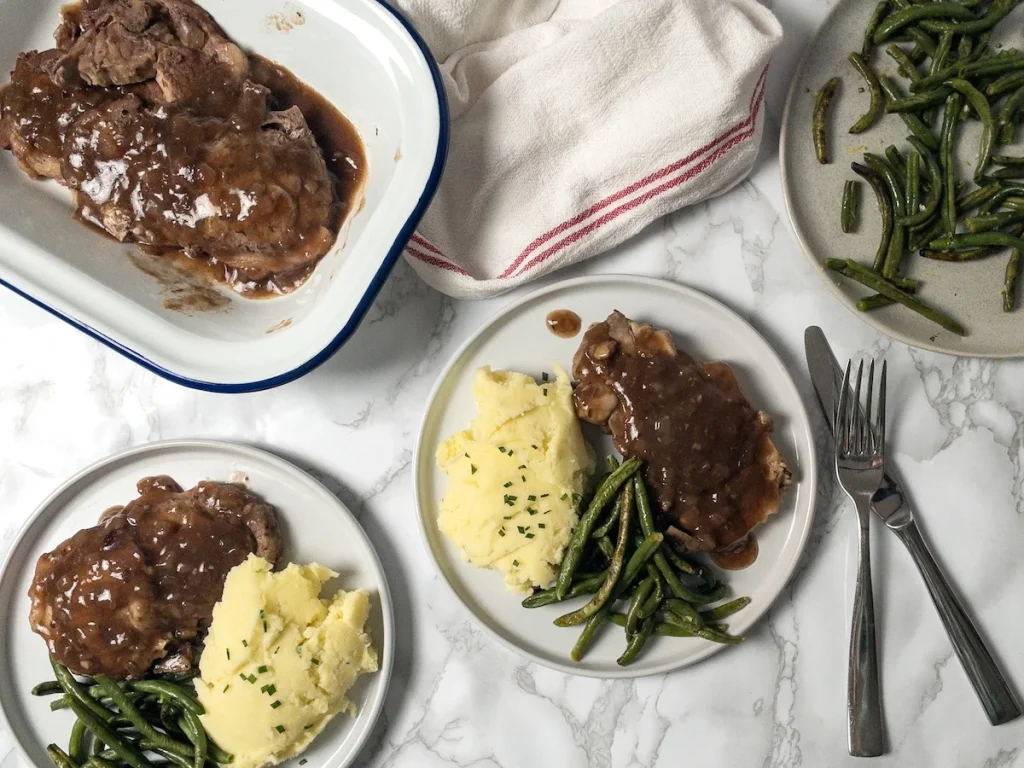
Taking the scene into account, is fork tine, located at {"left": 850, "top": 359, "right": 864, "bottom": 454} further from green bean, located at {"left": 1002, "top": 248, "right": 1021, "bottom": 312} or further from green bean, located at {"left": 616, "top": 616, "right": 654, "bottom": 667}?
green bean, located at {"left": 616, "top": 616, "right": 654, "bottom": 667}

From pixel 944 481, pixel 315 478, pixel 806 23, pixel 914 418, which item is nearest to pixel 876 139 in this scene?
pixel 806 23

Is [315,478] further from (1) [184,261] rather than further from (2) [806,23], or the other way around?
(2) [806,23]

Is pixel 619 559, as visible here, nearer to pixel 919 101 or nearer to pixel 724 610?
pixel 724 610

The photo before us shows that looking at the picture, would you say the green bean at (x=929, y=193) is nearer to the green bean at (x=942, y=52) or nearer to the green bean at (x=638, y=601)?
the green bean at (x=942, y=52)

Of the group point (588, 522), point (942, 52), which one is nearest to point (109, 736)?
point (588, 522)

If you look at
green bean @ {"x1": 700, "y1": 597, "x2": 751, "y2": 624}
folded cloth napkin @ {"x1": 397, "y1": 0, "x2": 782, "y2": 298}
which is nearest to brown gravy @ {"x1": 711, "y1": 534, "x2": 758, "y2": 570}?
green bean @ {"x1": 700, "y1": 597, "x2": 751, "y2": 624}
